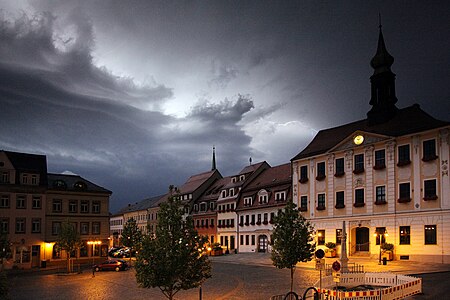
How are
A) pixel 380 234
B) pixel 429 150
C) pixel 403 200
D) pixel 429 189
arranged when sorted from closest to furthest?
1. pixel 429 189
2. pixel 429 150
3. pixel 403 200
4. pixel 380 234

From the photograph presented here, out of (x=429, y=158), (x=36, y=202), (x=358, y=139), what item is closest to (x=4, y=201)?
(x=36, y=202)

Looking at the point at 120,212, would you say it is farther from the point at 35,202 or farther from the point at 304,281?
the point at 304,281

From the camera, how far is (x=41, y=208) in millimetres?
60625

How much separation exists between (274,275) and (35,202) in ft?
116

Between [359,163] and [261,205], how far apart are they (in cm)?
2088

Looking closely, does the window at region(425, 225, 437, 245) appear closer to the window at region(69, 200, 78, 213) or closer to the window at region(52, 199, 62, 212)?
the window at region(69, 200, 78, 213)

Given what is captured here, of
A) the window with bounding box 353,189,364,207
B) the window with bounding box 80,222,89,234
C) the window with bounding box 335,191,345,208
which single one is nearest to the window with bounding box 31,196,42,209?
the window with bounding box 80,222,89,234

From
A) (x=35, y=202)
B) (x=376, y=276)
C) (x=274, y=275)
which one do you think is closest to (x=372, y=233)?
Result: (x=274, y=275)

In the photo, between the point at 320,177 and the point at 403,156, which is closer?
the point at 403,156

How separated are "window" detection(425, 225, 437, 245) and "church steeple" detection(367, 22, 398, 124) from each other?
1311 cm

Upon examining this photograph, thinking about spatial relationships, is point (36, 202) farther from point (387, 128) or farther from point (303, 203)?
point (387, 128)

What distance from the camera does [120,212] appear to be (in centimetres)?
13200

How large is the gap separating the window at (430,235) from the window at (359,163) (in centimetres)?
947

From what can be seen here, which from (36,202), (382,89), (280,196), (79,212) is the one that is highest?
(382,89)
